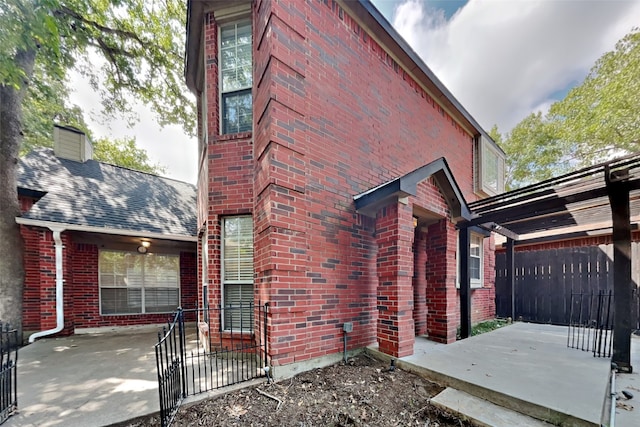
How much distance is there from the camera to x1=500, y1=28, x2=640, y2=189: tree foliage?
11.1m

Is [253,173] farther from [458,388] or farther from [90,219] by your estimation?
[90,219]

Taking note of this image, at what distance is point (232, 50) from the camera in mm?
4855

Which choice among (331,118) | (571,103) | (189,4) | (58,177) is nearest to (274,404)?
(331,118)

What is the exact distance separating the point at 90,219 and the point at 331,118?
6776 millimetres

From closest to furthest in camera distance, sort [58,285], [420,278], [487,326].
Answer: [420,278] → [58,285] → [487,326]

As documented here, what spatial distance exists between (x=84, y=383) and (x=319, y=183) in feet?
14.6

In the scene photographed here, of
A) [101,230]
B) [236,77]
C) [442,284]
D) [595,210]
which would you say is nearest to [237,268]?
[236,77]

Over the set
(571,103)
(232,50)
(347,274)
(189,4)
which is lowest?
(347,274)

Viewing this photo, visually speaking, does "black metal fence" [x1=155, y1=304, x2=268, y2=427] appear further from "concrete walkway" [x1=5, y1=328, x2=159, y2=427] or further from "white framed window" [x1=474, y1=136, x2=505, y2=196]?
"white framed window" [x1=474, y1=136, x2=505, y2=196]

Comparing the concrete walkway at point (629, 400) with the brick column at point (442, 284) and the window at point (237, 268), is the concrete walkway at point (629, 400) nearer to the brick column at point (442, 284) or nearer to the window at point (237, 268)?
the brick column at point (442, 284)

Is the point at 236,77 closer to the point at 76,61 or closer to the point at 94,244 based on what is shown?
the point at 94,244

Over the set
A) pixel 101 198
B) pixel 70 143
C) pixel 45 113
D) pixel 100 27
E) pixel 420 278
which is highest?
pixel 100 27

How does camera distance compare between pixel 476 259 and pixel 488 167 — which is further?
pixel 488 167

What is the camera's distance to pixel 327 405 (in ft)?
9.25
